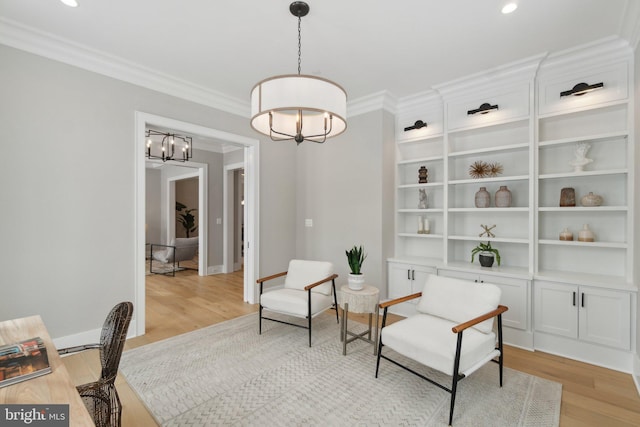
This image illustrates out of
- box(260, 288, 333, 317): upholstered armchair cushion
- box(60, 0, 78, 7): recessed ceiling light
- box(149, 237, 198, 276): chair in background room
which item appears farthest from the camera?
box(149, 237, 198, 276): chair in background room

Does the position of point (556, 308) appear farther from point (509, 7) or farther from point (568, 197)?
point (509, 7)

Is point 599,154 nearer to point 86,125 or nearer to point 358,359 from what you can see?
point 358,359

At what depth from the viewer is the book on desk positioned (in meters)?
1.13

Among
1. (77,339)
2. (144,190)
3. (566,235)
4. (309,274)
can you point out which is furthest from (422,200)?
(77,339)

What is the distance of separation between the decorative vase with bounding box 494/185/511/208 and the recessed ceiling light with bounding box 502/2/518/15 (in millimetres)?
1734

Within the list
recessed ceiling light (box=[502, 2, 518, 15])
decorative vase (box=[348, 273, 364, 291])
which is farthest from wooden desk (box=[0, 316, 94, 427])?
recessed ceiling light (box=[502, 2, 518, 15])

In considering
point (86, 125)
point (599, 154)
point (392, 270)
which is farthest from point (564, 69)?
point (86, 125)

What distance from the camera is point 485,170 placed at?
354 cm

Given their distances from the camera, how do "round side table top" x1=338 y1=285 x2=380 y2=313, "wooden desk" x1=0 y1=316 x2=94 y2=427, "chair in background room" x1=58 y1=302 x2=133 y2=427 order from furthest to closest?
"round side table top" x1=338 y1=285 x2=380 y2=313 < "chair in background room" x1=58 y1=302 x2=133 y2=427 < "wooden desk" x1=0 y1=316 x2=94 y2=427

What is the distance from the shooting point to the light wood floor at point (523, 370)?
6.54 feet

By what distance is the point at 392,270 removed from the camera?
3.99m

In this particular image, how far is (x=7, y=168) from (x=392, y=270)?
156 inches

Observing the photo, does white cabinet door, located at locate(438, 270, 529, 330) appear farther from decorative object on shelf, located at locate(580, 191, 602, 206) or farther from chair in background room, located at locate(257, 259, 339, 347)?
chair in background room, located at locate(257, 259, 339, 347)

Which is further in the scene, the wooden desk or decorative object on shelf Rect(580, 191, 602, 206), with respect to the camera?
decorative object on shelf Rect(580, 191, 602, 206)
